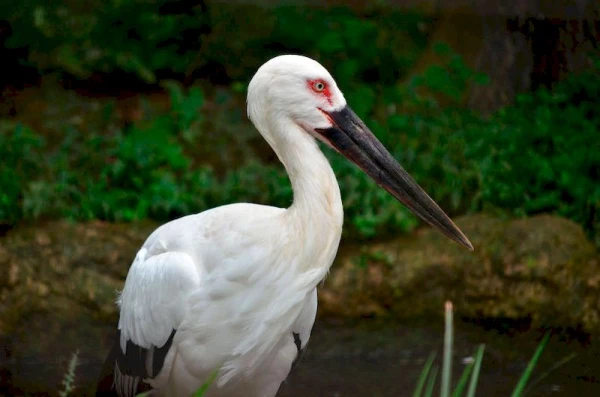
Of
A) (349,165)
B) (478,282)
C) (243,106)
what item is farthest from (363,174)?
(243,106)

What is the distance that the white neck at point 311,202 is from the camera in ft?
12.3

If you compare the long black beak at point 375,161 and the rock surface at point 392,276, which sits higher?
the long black beak at point 375,161

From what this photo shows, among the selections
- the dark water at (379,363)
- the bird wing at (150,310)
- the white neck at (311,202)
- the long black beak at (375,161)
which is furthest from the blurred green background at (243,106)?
the white neck at (311,202)

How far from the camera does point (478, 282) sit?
6.00 m

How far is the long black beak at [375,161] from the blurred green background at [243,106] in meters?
2.16


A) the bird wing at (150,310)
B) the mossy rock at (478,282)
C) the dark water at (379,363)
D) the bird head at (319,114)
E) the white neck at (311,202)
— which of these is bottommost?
the dark water at (379,363)

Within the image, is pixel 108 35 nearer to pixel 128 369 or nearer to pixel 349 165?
pixel 349 165

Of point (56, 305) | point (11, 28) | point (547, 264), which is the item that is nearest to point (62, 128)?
point (11, 28)

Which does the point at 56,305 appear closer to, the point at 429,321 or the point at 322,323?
the point at 322,323

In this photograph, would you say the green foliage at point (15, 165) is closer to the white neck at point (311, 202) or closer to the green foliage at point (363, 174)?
the green foliage at point (363, 174)

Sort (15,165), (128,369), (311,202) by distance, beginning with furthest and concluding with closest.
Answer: (15,165) → (128,369) → (311,202)

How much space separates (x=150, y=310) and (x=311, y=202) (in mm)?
805

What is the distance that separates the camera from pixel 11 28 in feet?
25.8

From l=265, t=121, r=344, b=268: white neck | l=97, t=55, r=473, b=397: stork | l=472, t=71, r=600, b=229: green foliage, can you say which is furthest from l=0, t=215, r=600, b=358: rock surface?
l=265, t=121, r=344, b=268: white neck
